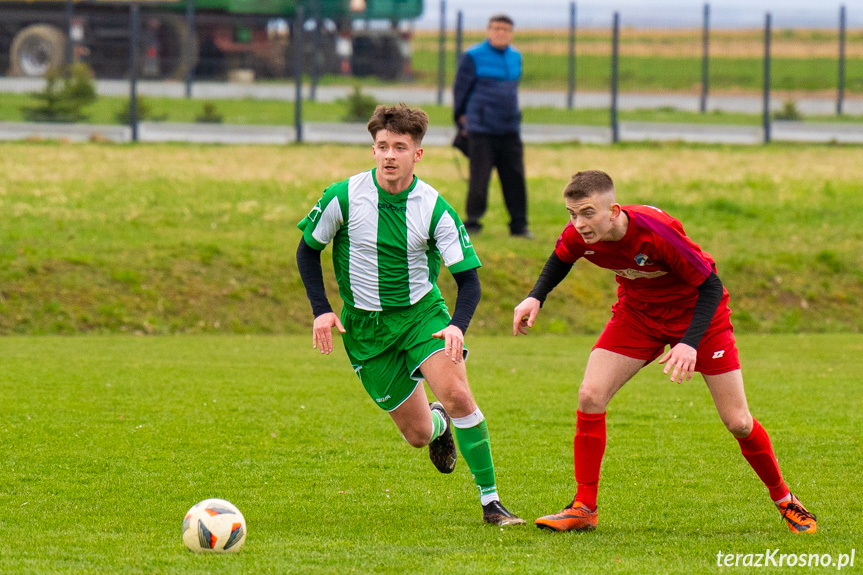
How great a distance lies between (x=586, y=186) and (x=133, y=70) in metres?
19.8

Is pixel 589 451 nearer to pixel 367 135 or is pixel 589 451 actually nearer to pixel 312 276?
pixel 312 276

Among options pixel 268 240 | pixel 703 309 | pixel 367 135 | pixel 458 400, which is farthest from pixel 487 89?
pixel 367 135

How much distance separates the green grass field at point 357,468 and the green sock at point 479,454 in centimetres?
25

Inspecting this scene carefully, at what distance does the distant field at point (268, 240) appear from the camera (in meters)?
13.4

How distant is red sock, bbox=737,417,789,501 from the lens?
583cm

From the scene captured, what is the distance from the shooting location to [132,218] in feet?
51.4

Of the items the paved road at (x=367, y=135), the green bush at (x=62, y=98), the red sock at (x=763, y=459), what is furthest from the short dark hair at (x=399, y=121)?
the green bush at (x=62, y=98)

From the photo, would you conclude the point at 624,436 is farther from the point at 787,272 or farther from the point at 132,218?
the point at 132,218

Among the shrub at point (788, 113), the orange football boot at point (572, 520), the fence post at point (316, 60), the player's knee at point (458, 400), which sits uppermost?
the fence post at point (316, 60)

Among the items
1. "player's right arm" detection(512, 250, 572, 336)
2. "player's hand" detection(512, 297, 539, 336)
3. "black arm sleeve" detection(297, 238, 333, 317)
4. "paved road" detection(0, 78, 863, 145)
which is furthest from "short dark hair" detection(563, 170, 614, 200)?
"paved road" detection(0, 78, 863, 145)

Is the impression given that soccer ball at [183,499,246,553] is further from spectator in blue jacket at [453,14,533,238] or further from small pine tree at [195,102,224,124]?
small pine tree at [195,102,224,124]

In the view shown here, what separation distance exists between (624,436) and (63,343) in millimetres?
6615

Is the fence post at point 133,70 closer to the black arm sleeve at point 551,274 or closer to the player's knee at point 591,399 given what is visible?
the black arm sleeve at point 551,274

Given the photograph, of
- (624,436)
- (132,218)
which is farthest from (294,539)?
(132,218)
